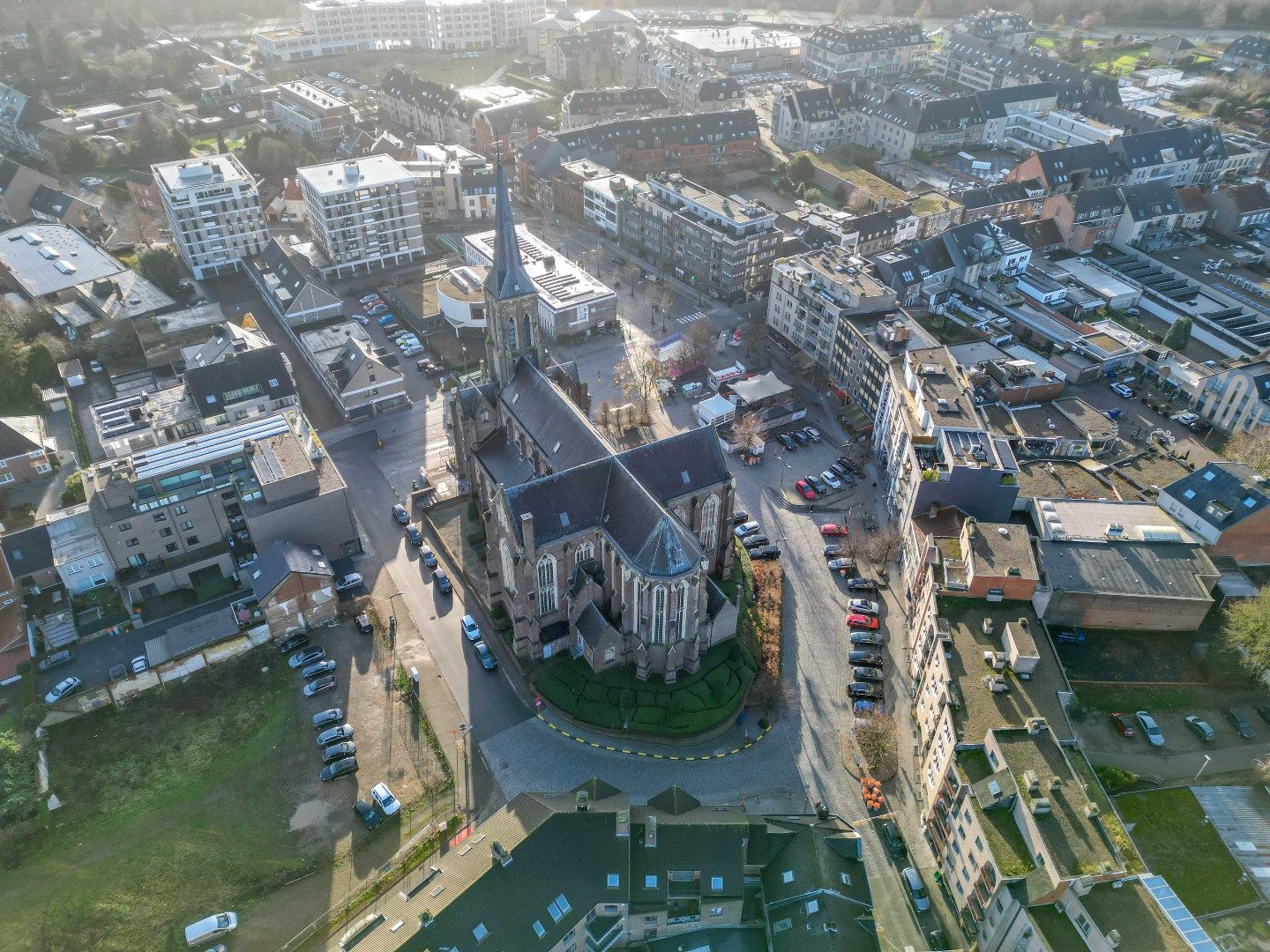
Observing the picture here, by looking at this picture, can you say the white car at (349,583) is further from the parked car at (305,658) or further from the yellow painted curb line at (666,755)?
the yellow painted curb line at (666,755)

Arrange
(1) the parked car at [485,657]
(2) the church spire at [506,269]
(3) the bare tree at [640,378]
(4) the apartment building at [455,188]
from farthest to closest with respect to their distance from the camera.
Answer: (4) the apartment building at [455,188], (3) the bare tree at [640,378], (2) the church spire at [506,269], (1) the parked car at [485,657]

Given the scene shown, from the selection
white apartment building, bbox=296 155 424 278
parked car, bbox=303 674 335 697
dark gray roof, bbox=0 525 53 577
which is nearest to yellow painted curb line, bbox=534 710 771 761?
parked car, bbox=303 674 335 697

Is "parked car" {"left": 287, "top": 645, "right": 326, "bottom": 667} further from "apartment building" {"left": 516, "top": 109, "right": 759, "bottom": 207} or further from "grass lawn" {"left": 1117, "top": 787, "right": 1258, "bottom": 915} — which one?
"apartment building" {"left": 516, "top": 109, "right": 759, "bottom": 207}

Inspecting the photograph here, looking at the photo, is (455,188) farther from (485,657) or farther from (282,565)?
(485,657)

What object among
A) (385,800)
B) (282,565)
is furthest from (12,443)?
(385,800)

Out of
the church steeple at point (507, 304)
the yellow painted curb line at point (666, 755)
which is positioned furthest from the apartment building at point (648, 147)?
the yellow painted curb line at point (666, 755)

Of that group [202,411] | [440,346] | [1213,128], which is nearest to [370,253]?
[440,346]
